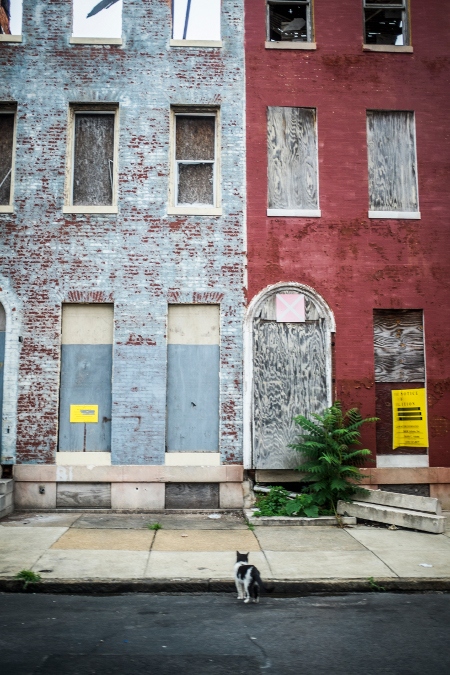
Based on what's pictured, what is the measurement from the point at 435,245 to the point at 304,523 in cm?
584

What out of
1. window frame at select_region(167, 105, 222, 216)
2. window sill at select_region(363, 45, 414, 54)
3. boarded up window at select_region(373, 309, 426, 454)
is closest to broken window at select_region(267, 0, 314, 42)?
window sill at select_region(363, 45, 414, 54)

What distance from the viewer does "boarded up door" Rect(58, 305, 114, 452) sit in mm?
10836

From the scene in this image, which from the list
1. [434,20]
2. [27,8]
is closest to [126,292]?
[27,8]

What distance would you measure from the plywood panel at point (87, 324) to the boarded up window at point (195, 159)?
8.44 ft

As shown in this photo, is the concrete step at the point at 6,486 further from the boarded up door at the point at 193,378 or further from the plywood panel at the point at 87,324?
the boarded up door at the point at 193,378

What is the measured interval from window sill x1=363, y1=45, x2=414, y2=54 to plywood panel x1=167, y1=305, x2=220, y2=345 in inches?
236

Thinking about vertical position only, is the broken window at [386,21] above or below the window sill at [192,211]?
above

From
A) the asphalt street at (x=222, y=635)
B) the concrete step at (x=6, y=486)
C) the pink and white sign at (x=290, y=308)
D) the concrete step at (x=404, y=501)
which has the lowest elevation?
the asphalt street at (x=222, y=635)

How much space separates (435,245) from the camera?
1142 cm

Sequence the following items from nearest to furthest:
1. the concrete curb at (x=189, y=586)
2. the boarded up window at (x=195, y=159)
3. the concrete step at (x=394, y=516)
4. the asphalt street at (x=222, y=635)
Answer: the asphalt street at (x=222, y=635), the concrete curb at (x=189, y=586), the concrete step at (x=394, y=516), the boarded up window at (x=195, y=159)

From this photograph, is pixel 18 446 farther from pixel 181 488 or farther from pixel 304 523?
pixel 304 523

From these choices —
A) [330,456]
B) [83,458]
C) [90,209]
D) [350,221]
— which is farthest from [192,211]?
[330,456]

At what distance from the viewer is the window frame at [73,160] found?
11141 millimetres

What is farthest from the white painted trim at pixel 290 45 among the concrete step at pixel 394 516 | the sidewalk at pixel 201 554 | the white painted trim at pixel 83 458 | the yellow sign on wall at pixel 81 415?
the sidewalk at pixel 201 554
